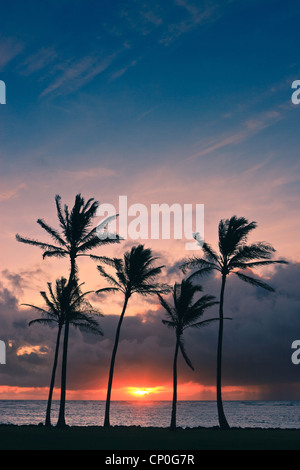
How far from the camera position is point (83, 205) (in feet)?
103

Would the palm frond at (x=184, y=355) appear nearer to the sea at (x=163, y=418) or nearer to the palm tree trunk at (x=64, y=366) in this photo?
the palm tree trunk at (x=64, y=366)

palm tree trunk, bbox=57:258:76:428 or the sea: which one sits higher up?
palm tree trunk, bbox=57:258:76:428

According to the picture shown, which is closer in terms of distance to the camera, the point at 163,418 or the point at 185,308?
the point at 185,308

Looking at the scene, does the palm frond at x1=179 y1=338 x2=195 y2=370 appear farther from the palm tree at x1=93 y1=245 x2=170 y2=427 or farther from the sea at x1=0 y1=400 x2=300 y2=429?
the sea at x1=0 y1=400 x2=300 y2=429

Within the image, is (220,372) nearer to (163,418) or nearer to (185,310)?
(185,310)

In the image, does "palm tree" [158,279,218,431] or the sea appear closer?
"palm tree" [158,279,218,431]

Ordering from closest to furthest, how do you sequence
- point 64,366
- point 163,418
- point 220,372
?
point 64,366 < point 220,372 < point 163,418

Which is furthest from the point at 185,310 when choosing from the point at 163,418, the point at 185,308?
the point at 163,418

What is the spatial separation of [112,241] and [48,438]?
13.9 meters

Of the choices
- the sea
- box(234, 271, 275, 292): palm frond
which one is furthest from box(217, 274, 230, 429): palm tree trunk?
the sea

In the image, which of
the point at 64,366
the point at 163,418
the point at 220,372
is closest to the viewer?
the point at 64,366

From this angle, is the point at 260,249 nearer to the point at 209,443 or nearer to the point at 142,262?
the point at 142,262

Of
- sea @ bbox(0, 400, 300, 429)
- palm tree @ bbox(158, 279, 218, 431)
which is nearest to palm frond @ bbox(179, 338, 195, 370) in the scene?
palm tree @ bbox(158, 279, 218, 431)
